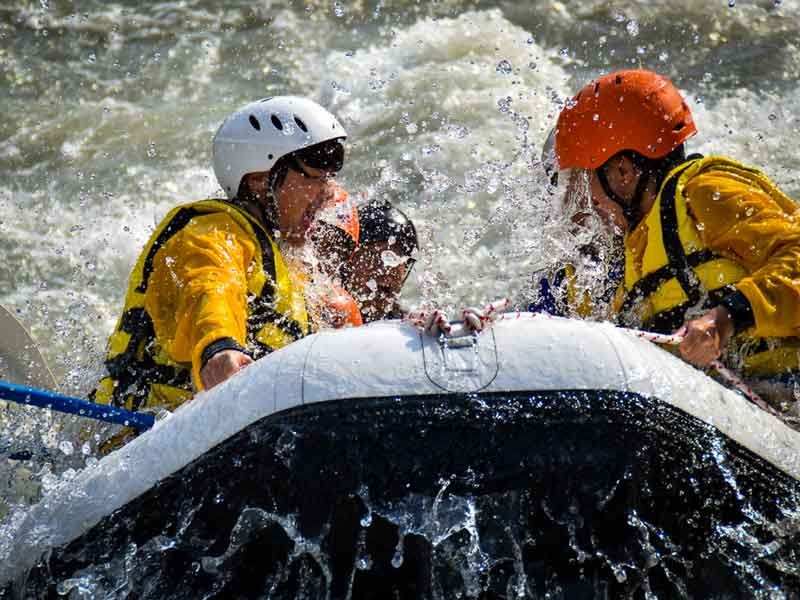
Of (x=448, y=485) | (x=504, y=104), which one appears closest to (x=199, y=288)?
(x=448, y=485)

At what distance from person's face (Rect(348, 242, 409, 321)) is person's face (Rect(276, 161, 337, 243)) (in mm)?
477

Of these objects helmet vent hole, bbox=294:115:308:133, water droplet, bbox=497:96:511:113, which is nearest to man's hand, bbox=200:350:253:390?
helmet vent hole, bbox=294:115:308:133

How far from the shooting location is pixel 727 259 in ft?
12.4

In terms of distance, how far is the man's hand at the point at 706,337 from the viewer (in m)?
3.48

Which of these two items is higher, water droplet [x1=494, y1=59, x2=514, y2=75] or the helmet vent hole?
the helmet vent hole

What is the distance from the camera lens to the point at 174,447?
3197mm

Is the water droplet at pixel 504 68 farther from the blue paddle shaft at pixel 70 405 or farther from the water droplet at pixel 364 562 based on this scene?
the water droplet at pixel 364 562

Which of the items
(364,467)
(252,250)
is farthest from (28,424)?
(364,467)

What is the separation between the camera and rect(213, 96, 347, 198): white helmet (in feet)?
14.4

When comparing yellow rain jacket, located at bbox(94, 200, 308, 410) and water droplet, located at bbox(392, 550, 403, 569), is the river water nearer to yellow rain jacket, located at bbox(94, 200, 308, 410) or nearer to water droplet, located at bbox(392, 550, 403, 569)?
yellow rain jacket, located at bbox(94, 200, 308, 410)

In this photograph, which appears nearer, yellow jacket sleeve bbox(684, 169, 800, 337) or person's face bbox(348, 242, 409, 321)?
yellow jacket sleeve bbox(684, 169, 800, 337)

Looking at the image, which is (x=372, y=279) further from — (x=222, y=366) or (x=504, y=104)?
(x=504, y=104)

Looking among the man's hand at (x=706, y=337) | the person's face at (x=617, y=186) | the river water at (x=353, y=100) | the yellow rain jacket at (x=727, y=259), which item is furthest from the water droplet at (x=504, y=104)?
the man's hand at (x=706, y=337)

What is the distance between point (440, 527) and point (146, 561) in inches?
30.9
